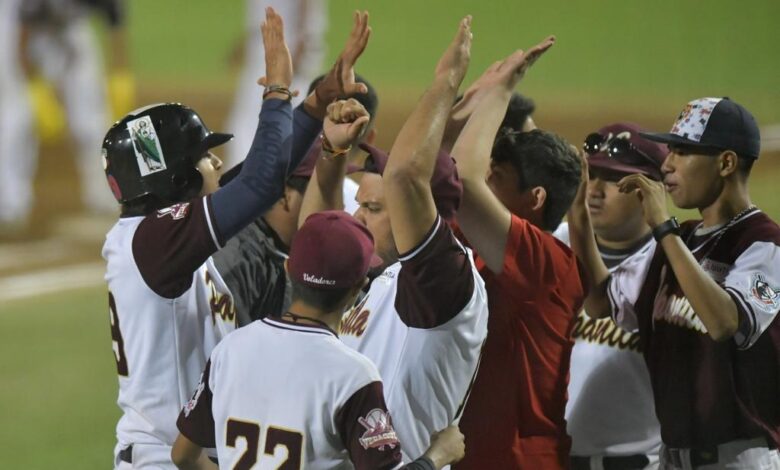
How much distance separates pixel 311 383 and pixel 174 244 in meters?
0.71

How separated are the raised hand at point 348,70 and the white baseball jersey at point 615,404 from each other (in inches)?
43.7

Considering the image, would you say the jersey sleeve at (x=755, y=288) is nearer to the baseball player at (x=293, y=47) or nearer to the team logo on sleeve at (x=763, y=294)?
the team logo on sleeve at (x=763, y=294)

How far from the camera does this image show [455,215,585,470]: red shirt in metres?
3.32

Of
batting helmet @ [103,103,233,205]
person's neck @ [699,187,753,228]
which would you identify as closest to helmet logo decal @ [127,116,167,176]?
batting helmet @ [103,103,233,205]

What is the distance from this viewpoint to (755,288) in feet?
11.2

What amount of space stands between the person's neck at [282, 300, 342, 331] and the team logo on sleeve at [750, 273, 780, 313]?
1.21 metres

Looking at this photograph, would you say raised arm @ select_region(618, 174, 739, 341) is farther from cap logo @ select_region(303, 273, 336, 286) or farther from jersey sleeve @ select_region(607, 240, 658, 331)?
cap logo @ select_region(303, 273, 336, 286)

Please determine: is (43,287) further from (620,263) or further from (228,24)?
(228,24)

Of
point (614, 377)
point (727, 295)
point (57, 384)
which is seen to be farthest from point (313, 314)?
point (57, 384)

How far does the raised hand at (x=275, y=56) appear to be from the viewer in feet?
11.8

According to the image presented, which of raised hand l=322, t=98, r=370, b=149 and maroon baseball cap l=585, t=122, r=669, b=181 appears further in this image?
maroon baseball cap l=585, t=122, r=669, b=181

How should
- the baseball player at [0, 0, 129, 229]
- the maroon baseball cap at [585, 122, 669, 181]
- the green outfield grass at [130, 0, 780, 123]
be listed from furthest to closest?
1. the green outfield grass at [130, 0, 780, 123]
2. the baseball player at [0, 0, 129, 229]
3. the maroon baseball cap at [585, 122, 669, 181]

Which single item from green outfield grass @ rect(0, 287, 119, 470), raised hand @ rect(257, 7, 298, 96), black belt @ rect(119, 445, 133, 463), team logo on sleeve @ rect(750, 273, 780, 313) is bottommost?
green outfield grass @ rect(0, 287, 119, 470)

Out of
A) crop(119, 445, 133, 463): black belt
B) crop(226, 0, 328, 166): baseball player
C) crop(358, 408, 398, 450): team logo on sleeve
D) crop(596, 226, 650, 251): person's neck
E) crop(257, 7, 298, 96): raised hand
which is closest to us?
crop(358, 408, 398, 450): team logo on sleeve
